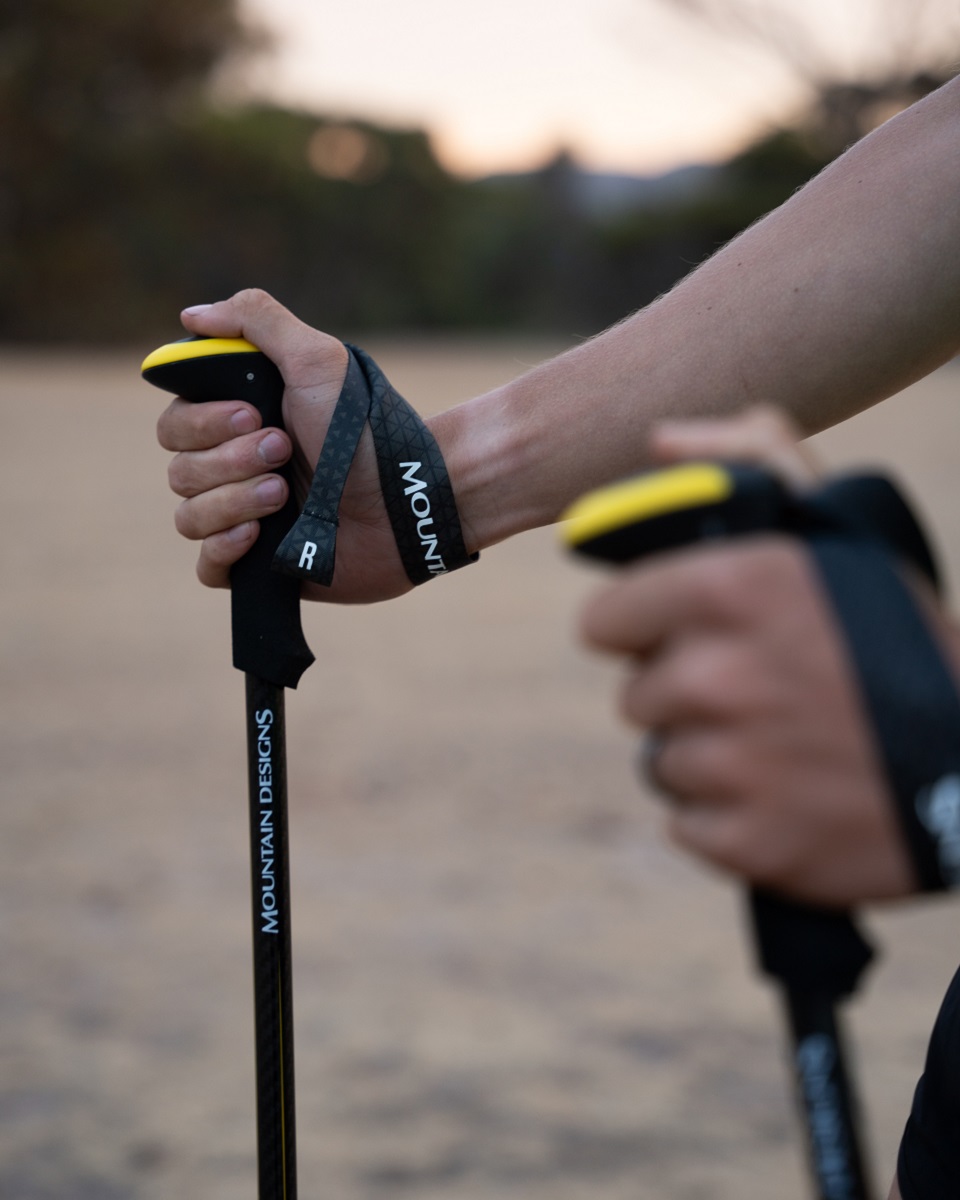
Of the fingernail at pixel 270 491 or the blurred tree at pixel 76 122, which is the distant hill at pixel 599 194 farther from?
the fingernail at pixel 270 491

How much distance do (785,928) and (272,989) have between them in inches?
24.3

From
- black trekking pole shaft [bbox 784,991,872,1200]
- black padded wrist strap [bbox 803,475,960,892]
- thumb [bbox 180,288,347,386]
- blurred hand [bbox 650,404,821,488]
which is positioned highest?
thumb [bbox 180,288,347,386]

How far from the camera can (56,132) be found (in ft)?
69.2

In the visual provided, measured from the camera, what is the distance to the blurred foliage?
21344mm

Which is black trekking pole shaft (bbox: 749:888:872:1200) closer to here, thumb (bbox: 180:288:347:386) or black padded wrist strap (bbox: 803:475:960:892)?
black padded wrist strap (bbox: 803:475:960:892)

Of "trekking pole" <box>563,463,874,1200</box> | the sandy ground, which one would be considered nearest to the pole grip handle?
"trekking pole" <box>563,463,874,1200</box>

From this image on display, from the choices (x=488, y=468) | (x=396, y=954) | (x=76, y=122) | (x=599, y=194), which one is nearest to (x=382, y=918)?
(x=396, y=954)

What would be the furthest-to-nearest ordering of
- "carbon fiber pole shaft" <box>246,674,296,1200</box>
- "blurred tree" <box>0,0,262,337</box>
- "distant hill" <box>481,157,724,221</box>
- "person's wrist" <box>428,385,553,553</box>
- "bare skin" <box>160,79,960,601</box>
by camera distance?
"distant hill" <box>481,157,724,221</box>, "blurred tree" <box>0,0,262,337</box>, "person's wrist" <box>428,385,553,553</box>, "bare skin" <box>160,79,960,601</box>, "carbon fiber pole shaft" <box>246,674,296,1200</box>

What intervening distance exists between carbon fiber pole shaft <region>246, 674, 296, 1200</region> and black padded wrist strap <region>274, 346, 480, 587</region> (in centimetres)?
21

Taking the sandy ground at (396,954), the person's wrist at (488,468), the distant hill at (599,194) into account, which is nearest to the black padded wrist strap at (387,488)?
the person's wrist at (488,468)

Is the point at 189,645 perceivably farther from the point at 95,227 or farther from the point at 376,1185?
the point at 95,227

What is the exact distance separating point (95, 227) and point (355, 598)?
22942mm

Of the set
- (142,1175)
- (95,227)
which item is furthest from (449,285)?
(142,1175)

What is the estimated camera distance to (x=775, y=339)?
1324 mm
